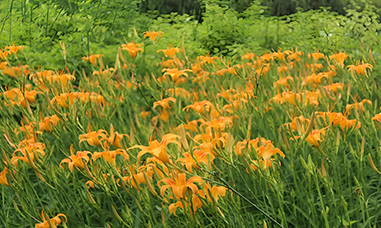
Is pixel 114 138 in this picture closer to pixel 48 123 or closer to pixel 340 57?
pixel 48 123

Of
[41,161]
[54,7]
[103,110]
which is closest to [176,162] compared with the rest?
[41,161]

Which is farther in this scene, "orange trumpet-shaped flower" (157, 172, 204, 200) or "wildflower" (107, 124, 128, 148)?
"wildflower" (107, 124, 128, 148)

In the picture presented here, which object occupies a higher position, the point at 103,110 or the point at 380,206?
the point at 103,110

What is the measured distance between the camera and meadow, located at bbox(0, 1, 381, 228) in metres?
1.61

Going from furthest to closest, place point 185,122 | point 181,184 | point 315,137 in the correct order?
point 185,122, point 315,137, point 181,184

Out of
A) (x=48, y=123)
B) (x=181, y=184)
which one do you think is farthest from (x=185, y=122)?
(x=181, y=184)

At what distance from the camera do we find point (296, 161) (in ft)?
8.16

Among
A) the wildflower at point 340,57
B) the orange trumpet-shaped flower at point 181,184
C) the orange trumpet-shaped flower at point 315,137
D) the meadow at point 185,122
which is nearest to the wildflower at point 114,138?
the meadow at point 185,122

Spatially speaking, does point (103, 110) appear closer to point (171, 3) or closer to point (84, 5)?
point (84, 5)

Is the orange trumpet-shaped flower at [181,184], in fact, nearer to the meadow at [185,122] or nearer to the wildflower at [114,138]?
the meadow at [185,122]

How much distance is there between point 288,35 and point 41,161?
475 cm

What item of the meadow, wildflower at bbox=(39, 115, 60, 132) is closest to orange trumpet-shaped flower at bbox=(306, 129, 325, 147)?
the meadow

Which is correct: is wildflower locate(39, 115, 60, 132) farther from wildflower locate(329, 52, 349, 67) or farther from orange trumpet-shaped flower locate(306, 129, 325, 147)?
wildflower locate(329, 52, 349, 67)

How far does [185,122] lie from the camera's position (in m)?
2.96
